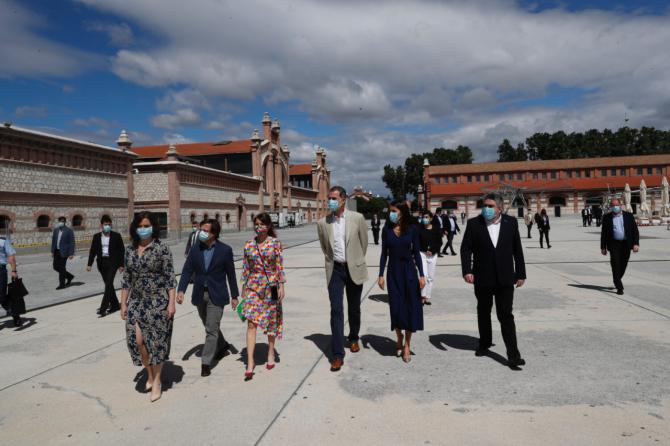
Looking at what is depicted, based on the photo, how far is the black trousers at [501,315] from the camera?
457 centimetres

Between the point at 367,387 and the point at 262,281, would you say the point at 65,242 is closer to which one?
the point at 262,281

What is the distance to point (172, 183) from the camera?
32312 millimetres

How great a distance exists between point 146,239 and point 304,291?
5.50 metres

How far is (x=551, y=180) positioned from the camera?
6981cm

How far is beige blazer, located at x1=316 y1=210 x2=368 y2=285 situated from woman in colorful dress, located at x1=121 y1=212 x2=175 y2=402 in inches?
66.6

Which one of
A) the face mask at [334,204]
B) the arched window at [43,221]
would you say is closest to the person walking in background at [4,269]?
the face mask at [334,204]

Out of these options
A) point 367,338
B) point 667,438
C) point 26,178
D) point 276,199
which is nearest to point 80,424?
point 367,338

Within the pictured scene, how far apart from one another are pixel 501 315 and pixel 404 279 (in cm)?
108

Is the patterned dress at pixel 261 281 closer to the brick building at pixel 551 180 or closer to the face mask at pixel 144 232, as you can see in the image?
the face mask at pixel 144 232

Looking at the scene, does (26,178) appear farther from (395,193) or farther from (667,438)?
(395,193)

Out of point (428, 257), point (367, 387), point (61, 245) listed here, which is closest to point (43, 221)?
point (61, 245)

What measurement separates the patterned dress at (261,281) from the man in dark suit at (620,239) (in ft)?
21.6

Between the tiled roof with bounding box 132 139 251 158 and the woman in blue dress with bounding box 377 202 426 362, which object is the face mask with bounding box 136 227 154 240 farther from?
the tiled roof with bounding box 132 139 251 158

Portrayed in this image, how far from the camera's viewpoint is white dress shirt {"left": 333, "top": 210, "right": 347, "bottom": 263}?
4957mm
